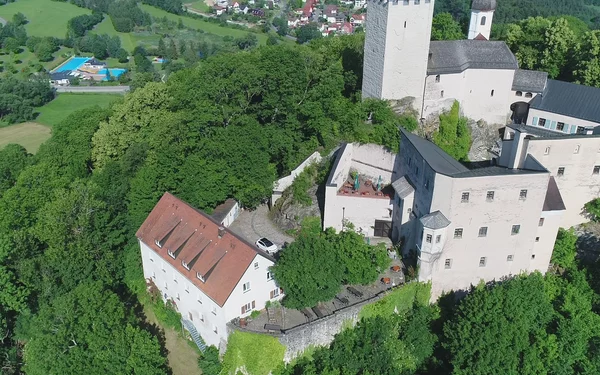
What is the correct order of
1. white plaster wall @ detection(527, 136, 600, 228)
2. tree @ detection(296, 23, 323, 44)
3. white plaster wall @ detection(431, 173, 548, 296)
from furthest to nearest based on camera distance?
tree @ detection(296, 23, 323, 44), white plaster wall @ detection(527, 136, 600, 228), white plaster wall @ detection(431, 173, 548, 296)

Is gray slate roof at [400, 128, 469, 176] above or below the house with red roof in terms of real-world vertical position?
above

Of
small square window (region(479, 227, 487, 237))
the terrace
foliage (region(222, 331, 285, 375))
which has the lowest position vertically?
foliage (region(222, 331, 285, 375))

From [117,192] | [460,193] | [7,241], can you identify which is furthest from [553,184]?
[7,241]

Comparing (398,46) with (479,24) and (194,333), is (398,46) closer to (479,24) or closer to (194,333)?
(479,24)

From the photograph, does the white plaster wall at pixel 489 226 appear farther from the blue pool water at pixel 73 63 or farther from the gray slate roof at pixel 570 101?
the blue pool water at pixel 73 63

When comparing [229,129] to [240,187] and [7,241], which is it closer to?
[240,187]

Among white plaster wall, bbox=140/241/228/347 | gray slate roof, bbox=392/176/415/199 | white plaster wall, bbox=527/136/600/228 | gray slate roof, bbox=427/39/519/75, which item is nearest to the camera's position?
white plaster wall, bbox=140/241/228/347

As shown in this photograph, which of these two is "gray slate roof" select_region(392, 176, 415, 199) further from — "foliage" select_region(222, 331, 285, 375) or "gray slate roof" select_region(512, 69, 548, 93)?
"gray slate roof" select_region(512, 69, 548, 93)

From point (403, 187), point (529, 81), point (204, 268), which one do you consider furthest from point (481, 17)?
point (204, 268)

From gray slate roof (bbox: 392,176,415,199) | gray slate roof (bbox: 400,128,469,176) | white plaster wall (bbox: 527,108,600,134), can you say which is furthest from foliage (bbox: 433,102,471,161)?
gray slate roof (bbox: 392,176,415,199)
